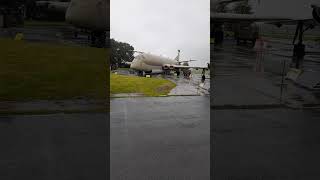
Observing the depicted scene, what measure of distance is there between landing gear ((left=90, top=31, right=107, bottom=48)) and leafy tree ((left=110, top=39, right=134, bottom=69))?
8.85 m

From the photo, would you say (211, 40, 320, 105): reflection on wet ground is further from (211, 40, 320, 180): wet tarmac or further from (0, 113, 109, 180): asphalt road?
(0, 113, 109, 180): asphalt road

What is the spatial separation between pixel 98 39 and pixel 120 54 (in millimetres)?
11711

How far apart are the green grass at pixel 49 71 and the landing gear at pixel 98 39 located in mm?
186

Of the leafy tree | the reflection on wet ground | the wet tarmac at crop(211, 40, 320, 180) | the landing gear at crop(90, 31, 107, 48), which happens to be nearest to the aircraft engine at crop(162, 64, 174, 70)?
the leafy tree

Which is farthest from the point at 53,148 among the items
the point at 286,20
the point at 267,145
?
the point at 286,20

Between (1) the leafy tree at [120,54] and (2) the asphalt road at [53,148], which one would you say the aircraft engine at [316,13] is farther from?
(1) the leafy tree at [120,54]

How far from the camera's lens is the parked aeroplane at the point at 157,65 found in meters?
24.6

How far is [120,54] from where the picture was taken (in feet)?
65.9

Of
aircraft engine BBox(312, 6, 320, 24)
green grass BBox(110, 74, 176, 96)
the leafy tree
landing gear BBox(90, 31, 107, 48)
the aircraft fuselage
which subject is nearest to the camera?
landing gear BBox(90, 31, 107, 48)

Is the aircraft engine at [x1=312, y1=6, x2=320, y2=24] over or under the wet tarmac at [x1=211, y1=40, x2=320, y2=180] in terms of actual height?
over

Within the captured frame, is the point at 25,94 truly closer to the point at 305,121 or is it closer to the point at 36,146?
the point at 36,146

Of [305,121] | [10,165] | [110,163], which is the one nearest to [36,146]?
[10,165]

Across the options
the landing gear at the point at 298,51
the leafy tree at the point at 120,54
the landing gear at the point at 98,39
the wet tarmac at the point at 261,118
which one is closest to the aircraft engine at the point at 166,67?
the leafy tree at the point at 120,54

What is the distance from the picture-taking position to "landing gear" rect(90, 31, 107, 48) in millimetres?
8260
